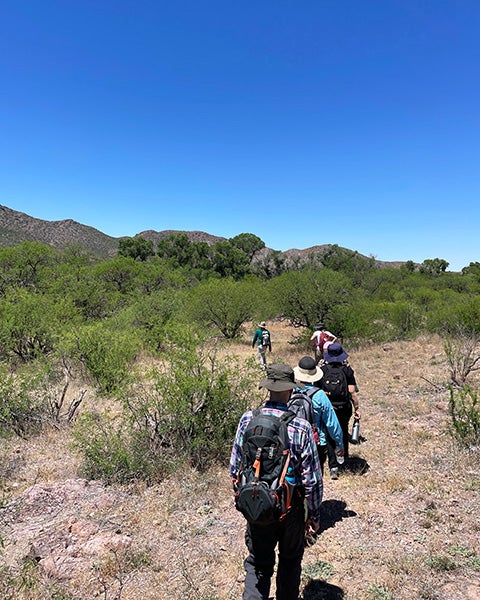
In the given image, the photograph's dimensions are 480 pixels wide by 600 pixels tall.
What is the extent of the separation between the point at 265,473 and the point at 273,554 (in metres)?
0.62

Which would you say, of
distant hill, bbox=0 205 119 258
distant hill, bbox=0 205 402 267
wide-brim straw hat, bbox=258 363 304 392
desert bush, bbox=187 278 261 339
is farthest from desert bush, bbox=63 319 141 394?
distant hill, bbox=0 205 119 258

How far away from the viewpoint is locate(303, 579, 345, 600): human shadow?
3.06 m

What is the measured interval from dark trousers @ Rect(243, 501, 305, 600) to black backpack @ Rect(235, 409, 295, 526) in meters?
0.17

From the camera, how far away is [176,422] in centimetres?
546

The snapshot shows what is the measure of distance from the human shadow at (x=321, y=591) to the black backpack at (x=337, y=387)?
6.60ft

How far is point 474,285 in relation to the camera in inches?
1671

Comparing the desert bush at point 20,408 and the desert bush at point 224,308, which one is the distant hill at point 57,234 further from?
the desert bush at point 20,408

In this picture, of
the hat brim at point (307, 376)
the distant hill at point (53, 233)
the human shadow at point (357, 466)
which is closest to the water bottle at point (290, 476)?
the hat brim at point (307, 376)

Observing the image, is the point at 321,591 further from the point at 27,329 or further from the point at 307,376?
the point at 27,329

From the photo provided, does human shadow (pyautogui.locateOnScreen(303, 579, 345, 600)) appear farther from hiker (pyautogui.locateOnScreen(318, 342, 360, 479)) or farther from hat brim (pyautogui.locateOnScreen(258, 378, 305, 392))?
hat brim (pyautogui.locateOnScreen(258, 378, 305, 392))

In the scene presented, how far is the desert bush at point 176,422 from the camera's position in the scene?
5156mm

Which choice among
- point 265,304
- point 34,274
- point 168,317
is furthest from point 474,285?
point 34,274

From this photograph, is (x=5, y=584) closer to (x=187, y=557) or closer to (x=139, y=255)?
(x=187, y=557)

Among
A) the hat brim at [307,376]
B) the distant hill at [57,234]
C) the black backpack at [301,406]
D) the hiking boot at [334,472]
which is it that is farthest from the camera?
the distant hill at [57,234]
